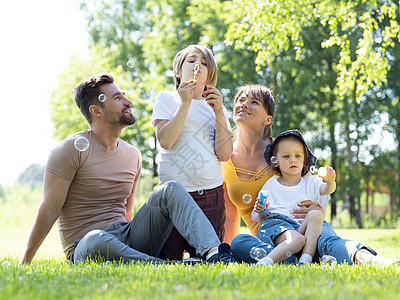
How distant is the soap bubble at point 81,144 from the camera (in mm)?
3653

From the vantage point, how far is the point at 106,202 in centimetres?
381

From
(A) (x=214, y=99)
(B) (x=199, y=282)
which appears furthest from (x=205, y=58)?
(B) (x=199, y=282)

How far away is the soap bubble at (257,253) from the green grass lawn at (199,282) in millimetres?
378

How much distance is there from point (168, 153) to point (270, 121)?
1.16 m

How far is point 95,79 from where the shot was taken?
158 inches

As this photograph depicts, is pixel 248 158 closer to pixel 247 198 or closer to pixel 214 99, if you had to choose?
pixel 247 198

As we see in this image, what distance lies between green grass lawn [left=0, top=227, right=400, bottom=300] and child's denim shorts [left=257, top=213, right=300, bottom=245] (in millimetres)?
578

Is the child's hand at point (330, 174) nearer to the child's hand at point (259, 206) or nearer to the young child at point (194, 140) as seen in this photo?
the child's hand at point (259, 206)

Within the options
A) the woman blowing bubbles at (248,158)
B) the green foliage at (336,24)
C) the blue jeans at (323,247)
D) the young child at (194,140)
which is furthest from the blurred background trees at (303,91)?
the blue jeans at (323,247)

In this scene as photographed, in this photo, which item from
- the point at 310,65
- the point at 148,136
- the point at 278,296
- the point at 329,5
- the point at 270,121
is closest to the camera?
the point at 278,296

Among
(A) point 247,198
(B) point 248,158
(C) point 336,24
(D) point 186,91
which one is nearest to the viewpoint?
(D) point 186,91

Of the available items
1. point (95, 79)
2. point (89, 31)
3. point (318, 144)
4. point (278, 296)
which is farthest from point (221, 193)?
point (89, 31)

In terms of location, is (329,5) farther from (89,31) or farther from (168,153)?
(89,31)

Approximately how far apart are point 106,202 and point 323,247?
1.67 m
